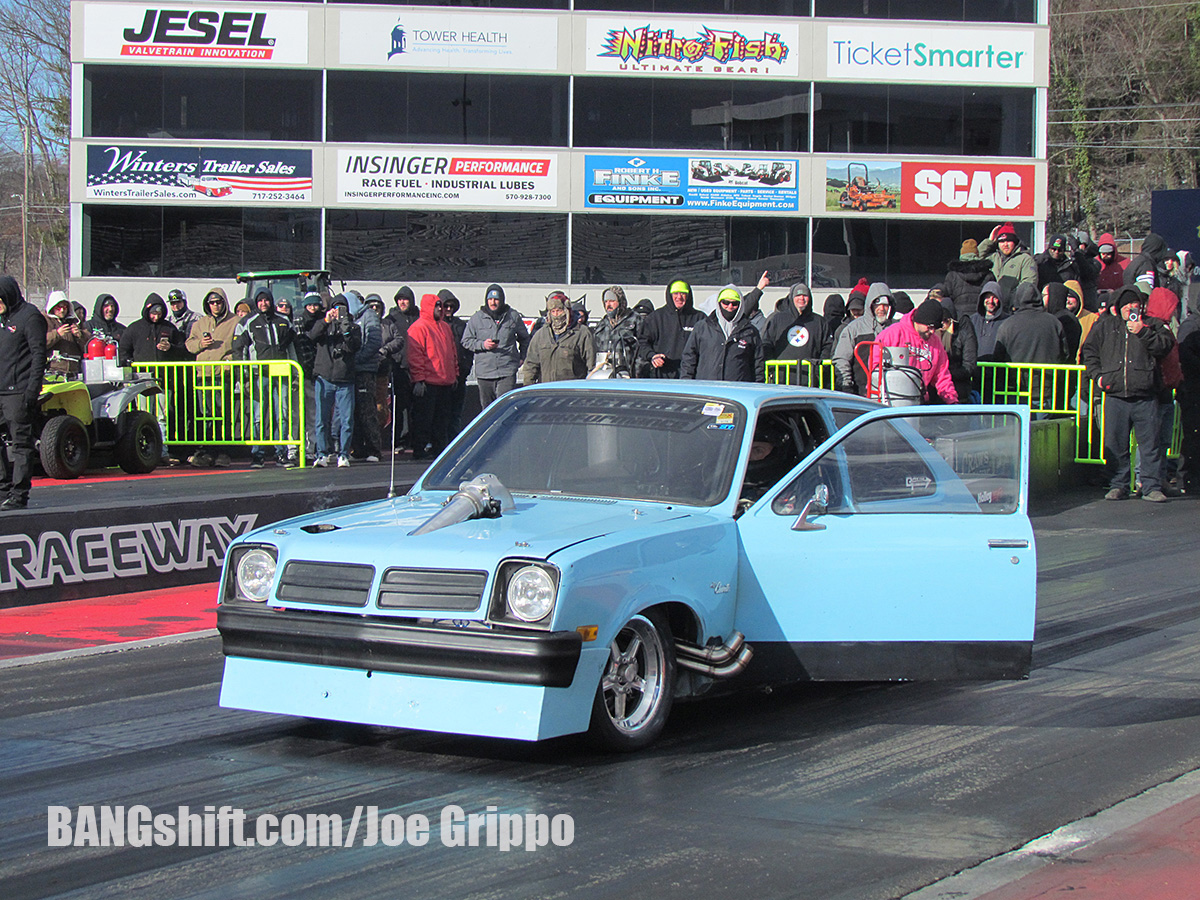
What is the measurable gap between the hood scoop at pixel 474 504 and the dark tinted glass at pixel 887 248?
3003 cm

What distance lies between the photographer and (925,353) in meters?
14.0

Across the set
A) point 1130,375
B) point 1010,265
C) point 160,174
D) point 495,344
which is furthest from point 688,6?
point 1130,375

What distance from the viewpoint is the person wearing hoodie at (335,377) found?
1648cm

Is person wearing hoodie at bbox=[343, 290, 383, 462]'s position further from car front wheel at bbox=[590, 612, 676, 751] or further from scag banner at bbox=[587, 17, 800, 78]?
scag banner at bbox=[587, 17, 800, 78]

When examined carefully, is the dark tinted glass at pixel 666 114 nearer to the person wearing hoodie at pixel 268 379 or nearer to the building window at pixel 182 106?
the building window at pixel 182 106

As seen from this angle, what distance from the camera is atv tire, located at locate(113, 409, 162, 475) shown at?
16.2 meters

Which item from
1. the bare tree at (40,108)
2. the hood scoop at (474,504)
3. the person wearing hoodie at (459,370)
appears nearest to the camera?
the hood scoop at (474,504)

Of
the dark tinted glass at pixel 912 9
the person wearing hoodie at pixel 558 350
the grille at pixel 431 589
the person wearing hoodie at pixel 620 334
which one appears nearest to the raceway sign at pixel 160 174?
the dark tinted glass at pixel 912 9

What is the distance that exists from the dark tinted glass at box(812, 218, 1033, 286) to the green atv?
21.8 metres

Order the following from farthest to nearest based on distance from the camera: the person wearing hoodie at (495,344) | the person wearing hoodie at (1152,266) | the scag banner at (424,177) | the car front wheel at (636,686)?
the scag banner at (424,177), the person wearing hoodie at (1152,266), the person wearing hoodie at (495,344), the car front wheel at (636,686)

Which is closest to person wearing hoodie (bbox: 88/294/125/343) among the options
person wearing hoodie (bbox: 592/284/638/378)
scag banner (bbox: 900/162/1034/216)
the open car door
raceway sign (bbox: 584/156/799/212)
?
person wearing hoodie (bbox: 592/284/638/378)

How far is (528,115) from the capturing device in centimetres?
3484

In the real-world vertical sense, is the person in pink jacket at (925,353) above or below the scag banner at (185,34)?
below

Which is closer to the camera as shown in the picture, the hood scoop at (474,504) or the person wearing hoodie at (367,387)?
the hood scoop at (474,504)
